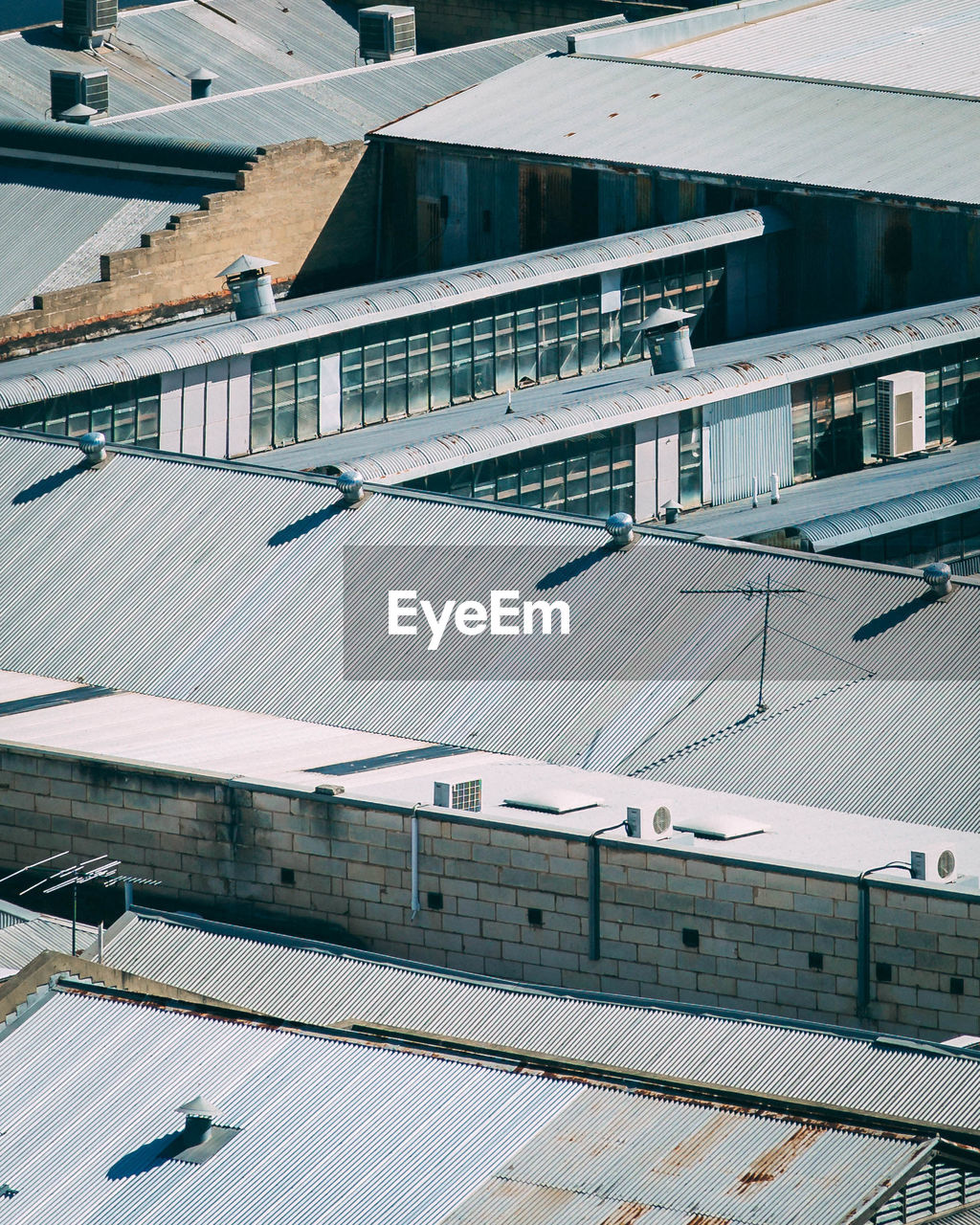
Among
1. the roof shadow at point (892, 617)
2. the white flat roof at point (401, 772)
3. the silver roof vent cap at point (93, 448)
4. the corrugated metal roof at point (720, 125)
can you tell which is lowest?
the white flat roof at point (401, 772)

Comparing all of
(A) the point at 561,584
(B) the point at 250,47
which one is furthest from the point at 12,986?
(B) the point at 250,47

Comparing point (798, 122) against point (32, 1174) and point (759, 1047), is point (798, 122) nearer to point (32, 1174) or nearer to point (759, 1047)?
point (759, 1047)

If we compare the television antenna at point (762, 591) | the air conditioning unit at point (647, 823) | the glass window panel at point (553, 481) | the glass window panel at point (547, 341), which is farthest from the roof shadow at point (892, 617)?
the glass window panel at point (547, 341)

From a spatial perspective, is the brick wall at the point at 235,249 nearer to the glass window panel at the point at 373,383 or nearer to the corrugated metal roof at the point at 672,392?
the glass window panel at the point at 373,383

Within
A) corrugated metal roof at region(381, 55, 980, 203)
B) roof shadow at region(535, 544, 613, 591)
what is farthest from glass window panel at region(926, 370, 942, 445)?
roof shadow at region(535, 544, 613, 591)

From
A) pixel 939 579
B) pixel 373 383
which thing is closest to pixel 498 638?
pixel 939 579

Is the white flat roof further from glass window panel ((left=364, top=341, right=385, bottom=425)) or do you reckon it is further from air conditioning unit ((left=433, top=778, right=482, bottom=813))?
glass window panel ((left=364, top=341, right=385, bottom=425))
